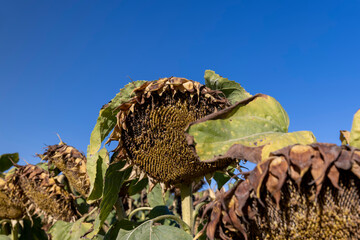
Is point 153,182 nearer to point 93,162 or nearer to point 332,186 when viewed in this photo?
point 93,162

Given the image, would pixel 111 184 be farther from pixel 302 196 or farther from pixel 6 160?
pixel 6 160

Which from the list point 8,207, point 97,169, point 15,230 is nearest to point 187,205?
point 97,169

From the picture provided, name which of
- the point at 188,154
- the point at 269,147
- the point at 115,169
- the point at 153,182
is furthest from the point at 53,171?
the point at 269,147

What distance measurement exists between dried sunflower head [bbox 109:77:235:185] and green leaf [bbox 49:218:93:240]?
42.8 inches

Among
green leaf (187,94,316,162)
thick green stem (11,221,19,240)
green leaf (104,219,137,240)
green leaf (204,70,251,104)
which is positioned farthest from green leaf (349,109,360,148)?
thick green stem (11,221,19,240)

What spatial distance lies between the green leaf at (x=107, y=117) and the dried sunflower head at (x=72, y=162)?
0.71 m

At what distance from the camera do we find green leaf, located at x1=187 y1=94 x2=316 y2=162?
1273 millimetres

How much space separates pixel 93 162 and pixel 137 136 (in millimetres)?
347

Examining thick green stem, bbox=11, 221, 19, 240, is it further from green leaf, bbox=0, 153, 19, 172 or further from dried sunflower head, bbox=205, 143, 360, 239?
dried sunflower head, bbox=205, 143, 360, 239

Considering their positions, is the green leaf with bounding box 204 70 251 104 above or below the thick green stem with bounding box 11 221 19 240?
above

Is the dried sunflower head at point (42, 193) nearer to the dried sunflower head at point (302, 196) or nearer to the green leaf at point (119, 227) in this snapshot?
the green leaf at point (119, 227)

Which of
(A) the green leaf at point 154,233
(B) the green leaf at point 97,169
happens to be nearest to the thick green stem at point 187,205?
(A) the green leaf at point 154,233

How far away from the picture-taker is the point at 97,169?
1.99 meters

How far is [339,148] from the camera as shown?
1.04 meters
